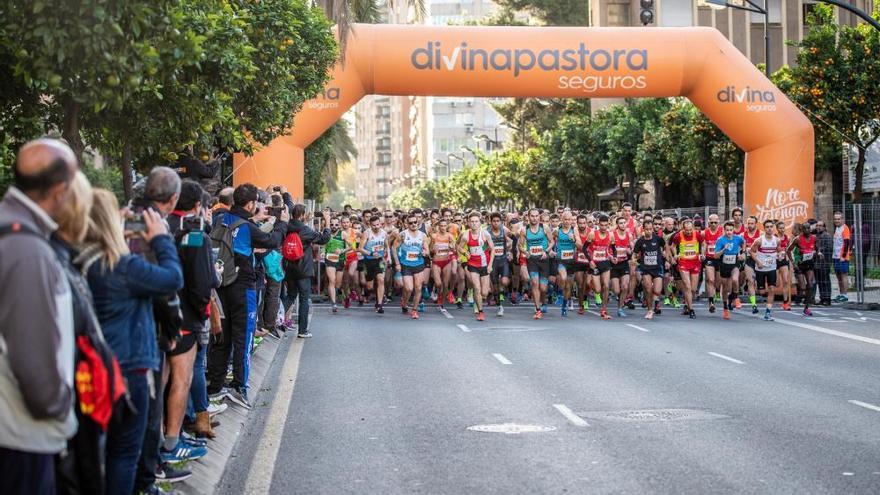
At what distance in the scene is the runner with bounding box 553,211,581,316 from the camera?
22.5 metres

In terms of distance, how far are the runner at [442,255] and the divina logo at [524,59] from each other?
2.99 m

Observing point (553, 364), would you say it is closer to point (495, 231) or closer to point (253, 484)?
point (253, 484)

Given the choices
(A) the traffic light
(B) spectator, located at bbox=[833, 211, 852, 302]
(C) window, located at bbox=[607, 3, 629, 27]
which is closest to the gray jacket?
(A) the traffic light

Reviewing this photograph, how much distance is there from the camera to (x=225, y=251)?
985cm

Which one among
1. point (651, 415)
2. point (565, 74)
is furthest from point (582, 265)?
point (651, 415)

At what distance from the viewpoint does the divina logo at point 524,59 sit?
77.2 feet

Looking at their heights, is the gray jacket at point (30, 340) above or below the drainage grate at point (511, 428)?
above

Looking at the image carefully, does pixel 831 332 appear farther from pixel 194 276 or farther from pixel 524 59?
pixel 194 276

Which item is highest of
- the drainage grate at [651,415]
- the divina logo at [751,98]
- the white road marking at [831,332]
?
the divina logo at [751,98]

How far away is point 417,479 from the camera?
7.58m

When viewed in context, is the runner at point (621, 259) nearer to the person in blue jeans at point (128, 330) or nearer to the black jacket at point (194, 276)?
the black jacket at point (194, 276)

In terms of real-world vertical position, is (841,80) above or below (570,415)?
above

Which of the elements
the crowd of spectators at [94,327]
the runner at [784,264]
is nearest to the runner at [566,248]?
the runner at [784,264]

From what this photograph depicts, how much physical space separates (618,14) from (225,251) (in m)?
52.6
